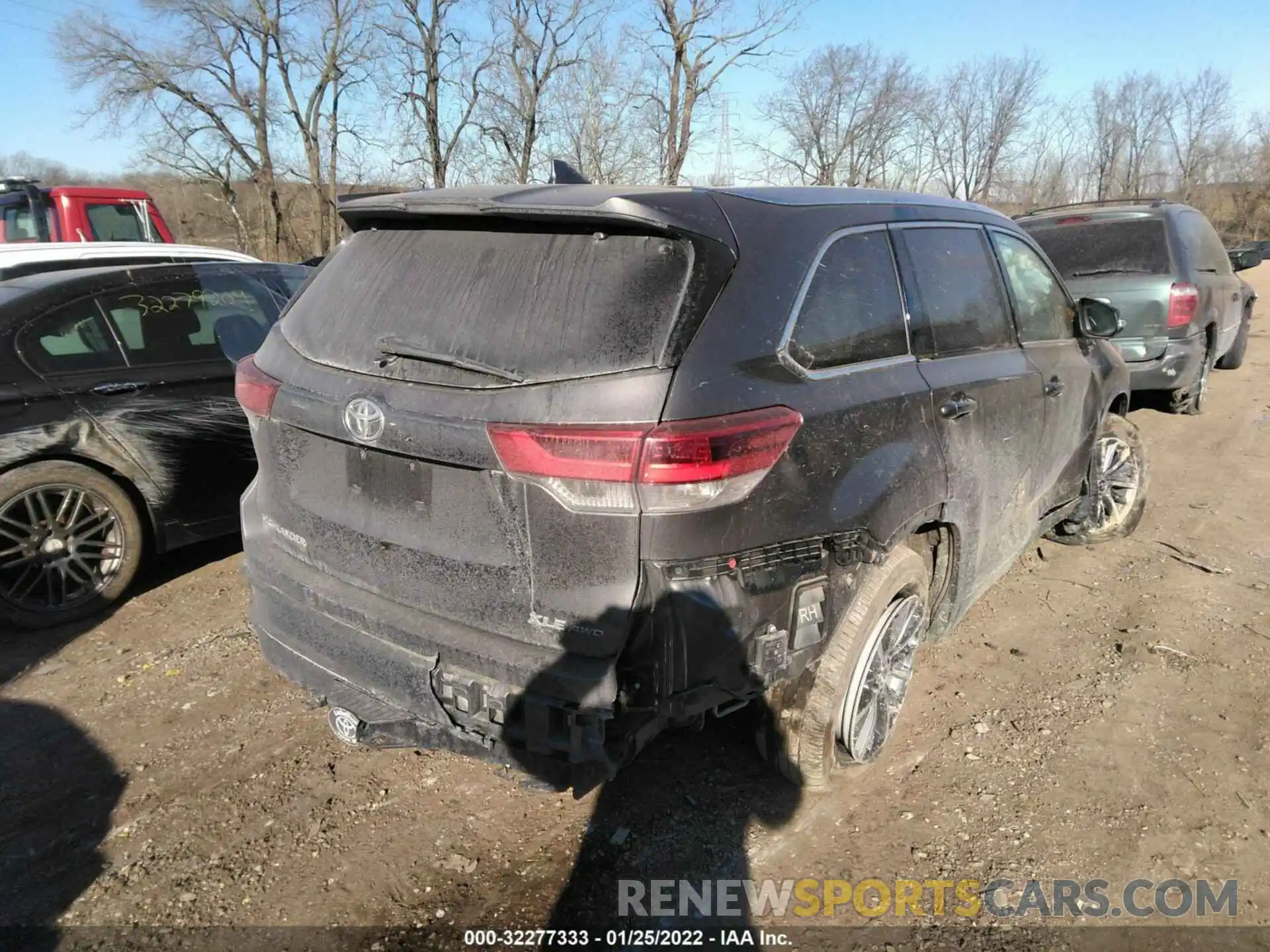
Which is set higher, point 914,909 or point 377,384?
point 377,384

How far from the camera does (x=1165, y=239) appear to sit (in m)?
7.28

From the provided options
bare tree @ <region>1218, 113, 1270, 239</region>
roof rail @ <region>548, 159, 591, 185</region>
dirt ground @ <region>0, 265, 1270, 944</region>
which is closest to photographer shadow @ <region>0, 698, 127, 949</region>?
dirt ground @ <region>0, 265, 1270, 944</region>

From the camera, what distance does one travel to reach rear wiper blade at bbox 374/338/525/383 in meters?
2.15

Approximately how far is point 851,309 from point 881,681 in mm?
1301

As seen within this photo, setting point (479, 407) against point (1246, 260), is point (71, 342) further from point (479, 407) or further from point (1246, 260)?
point (1246, 260)

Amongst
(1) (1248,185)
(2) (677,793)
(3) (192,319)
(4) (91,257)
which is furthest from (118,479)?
(1) (1248,185)

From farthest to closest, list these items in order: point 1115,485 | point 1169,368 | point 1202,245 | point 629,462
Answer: point 1202,245 → point 1169,368 → point 1115,485 → point 629,462

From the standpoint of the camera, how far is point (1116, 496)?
510 centimetres

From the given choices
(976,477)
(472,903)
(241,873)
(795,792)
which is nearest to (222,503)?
(241,873)

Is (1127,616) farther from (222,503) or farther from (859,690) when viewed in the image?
(222,503)

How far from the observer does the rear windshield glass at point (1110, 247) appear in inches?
286

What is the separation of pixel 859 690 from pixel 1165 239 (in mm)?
6489

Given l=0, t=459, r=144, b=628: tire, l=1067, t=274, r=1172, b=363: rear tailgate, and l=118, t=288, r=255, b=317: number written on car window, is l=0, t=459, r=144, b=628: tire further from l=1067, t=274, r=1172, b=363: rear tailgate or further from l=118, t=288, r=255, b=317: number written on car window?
l=1067, t=274, r=1172, b=363: rear tailgate

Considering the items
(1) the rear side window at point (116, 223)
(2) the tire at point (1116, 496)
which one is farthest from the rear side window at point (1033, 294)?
(1) the rear side window at point (116, 223)
